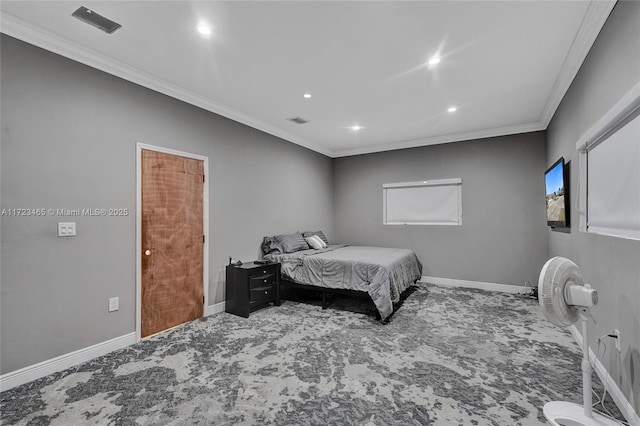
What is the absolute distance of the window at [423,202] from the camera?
525 centimetres

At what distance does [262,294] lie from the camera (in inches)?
152

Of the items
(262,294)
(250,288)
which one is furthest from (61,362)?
(262,294)

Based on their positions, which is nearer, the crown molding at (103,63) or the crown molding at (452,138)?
the crown molding at (103,63)

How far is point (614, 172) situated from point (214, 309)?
13.4ft

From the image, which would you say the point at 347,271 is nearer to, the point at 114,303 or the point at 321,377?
the point at 321,377

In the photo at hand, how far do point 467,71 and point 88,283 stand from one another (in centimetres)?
414

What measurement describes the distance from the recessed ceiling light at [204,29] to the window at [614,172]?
2773mm

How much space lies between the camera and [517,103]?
12.3 feet

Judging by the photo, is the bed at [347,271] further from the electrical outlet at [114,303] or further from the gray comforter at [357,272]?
the electrical outlet at [114,303]

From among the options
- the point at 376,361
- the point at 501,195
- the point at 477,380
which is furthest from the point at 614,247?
the point at 501,195

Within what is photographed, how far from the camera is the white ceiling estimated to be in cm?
208

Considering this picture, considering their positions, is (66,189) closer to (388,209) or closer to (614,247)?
(614,247)

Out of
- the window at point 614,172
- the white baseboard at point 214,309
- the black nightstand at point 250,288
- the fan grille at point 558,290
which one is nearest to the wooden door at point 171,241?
the white baseboard at point 214,309

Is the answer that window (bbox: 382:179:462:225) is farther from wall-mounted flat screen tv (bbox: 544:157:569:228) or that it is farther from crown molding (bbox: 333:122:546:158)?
wall-mounted flat screen tv (bbox: 544:157:569:228)
